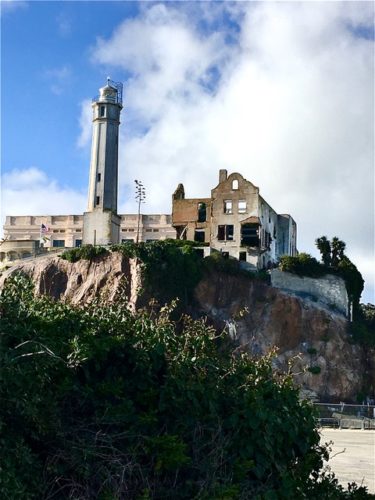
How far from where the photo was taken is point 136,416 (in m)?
8.15

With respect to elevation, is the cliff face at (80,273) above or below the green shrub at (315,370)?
above

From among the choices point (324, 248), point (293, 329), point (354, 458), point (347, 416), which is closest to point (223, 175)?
point (324, 248)

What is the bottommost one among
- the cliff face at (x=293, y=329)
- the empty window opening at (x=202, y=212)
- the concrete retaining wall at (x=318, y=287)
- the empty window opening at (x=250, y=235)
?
the cliff face at (x=293, y=329)

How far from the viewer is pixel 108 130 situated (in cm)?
6056

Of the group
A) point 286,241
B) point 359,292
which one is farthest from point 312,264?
point 286,241

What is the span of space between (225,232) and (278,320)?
9.03 m

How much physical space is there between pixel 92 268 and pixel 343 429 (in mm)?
23231

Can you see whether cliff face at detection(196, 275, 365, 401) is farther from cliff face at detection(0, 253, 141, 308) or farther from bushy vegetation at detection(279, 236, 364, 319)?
cliff face at detection(0, 253, 141, 308)

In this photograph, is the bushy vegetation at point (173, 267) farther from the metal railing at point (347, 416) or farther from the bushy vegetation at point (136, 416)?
the bushy vegetation at point (136, 416)

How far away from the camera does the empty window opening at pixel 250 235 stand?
5275cm

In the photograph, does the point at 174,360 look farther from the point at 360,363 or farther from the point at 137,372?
the point at 360,363

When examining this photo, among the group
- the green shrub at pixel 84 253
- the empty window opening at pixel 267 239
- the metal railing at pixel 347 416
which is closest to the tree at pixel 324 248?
the empty window opening at pixel 267 239

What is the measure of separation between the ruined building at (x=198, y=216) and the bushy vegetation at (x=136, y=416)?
40.9 m

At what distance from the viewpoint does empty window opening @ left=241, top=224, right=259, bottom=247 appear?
5275 centimetres
